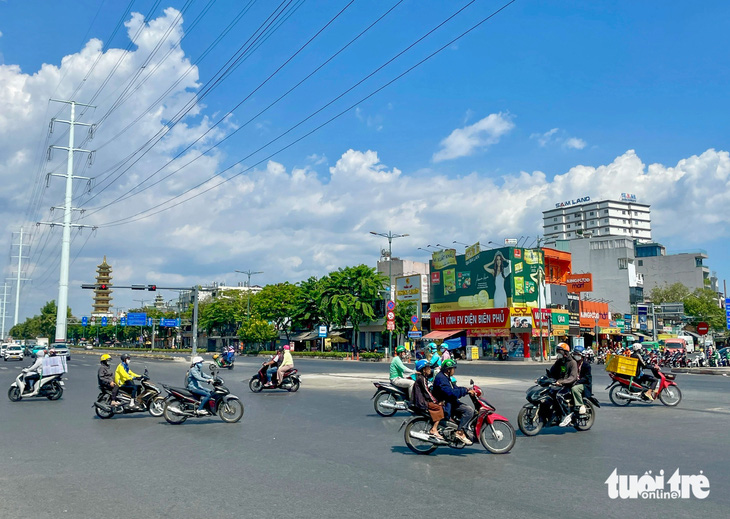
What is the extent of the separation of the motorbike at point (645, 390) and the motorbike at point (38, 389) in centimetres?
1622

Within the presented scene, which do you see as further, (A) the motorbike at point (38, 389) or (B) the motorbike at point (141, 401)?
(A) the motorbike at point (38, 389)

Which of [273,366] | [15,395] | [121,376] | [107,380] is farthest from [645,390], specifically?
[15,395]

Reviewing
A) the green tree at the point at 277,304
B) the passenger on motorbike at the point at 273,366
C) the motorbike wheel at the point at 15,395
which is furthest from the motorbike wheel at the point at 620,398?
the green tree at the point at 277,304

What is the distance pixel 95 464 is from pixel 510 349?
5362cm

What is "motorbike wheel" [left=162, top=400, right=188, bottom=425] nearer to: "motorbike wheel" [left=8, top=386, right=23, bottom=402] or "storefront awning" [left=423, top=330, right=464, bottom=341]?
"motorbike wheel" [left=8, top=386, right=23, bottom=402]

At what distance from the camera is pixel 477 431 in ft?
30.6

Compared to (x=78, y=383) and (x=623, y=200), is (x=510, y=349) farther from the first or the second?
(x=623, y=200)

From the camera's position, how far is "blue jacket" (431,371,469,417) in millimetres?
9203

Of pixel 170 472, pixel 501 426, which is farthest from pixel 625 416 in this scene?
pixel 170 472

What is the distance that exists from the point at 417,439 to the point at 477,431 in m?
0.95

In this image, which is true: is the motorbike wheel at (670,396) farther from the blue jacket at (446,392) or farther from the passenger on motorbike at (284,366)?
the passenger on motorbike at (284,366)

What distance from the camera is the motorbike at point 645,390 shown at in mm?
15824

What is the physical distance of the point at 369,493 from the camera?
689 centimetres

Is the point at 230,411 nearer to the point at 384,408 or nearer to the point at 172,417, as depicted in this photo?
the point at 172,417
